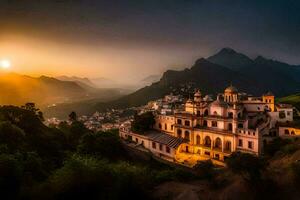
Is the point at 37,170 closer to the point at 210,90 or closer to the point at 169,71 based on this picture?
the point at 210,90

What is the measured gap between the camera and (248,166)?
23.1 m

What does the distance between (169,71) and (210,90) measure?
149ft

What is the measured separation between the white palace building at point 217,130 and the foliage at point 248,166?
1265 cm

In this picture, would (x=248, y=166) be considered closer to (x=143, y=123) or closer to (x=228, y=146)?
(x=228, y=146)

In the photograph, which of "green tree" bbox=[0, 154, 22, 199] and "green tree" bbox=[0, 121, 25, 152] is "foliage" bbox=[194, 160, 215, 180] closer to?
"green tree" bbox=[0, 154, 22, 199]

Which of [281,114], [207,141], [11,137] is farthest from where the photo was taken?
[281,114]

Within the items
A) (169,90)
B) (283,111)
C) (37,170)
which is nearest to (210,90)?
(169,90)

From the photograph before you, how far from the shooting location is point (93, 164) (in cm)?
2145

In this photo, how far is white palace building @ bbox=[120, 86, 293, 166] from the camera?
37.5m

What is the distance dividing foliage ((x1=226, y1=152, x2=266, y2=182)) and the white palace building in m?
12.7

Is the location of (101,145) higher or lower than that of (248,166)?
lower

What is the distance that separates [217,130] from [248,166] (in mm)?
16434

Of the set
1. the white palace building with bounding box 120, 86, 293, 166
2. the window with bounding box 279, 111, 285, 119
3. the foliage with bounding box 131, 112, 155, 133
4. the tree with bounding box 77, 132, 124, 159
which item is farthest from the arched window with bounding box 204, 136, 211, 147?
the tree with bounding box 77, 132, 124, 159

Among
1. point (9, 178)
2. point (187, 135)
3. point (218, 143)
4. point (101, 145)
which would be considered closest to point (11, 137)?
point (101, 145)
